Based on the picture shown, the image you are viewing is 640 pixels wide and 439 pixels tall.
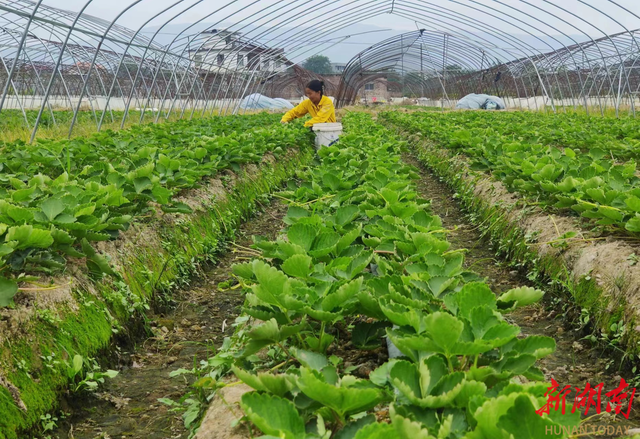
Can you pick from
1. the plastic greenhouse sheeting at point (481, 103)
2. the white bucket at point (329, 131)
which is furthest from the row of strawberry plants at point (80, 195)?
the plastic greenhouse sheeting at point (481, 103)

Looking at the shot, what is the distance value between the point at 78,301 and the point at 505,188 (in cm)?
422

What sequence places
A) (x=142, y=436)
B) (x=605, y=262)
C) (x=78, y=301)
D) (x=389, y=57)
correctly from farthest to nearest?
(x=389, y=57) < (x=605, y=262) < (x=78, y=301) < (x=142, y=436)

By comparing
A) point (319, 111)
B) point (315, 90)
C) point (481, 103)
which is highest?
point (481, 103)

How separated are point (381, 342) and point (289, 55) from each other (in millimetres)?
23812

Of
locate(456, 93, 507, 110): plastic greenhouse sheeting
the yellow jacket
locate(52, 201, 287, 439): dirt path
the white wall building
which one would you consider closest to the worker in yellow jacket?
the yellow jacket

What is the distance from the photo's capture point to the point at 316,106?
11.1 m

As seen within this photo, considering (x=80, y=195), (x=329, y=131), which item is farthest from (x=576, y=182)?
(x=329, y=131)

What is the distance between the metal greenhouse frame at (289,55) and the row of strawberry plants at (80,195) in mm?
3556

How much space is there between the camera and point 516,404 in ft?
3.86

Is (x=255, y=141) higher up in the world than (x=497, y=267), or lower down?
higher up

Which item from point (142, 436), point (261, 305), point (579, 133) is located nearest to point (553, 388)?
point (261, 305)

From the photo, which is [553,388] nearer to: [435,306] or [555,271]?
[435,306]

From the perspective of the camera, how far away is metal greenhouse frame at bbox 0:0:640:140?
14.7m

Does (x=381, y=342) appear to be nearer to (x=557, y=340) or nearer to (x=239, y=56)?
(x=557, y=340)
